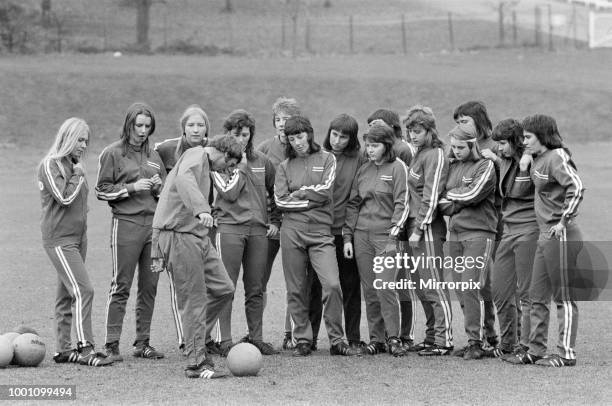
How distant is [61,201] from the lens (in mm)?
9609

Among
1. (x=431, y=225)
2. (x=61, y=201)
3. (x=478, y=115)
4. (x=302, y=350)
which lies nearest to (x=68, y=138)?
(x=61, y=201)

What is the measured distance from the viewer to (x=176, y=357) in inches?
403

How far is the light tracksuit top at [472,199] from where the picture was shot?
10031 mm

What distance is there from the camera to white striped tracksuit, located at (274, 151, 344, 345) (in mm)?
10352

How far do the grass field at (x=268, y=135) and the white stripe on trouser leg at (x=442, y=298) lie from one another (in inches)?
15.9

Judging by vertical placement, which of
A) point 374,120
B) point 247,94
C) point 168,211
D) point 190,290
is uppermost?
point 247,94

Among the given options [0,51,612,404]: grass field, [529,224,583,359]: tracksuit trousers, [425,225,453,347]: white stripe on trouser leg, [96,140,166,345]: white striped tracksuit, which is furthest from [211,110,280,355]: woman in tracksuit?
[529,224,583,359]: tracksuit trousers

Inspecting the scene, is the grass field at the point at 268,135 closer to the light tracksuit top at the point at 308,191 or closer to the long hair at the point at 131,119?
the light tracksuit top at the point at 308,191

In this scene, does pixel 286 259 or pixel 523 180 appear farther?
pixel 286 259

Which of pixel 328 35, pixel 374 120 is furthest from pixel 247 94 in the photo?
pixel 374 120

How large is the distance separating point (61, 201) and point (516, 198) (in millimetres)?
4222

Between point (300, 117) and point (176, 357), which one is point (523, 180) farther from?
point (176, 357)

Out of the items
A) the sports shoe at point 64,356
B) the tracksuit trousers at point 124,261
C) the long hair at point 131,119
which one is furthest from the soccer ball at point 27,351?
the long hair at point 131,119

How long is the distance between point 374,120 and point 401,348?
2295 mm
